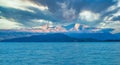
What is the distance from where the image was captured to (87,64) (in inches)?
2901

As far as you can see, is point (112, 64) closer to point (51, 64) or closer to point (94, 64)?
point (94, 64)

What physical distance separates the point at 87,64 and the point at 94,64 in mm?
1612

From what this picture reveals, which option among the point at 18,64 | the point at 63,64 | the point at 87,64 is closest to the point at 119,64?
the point at 87,64

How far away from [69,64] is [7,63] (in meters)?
14.7

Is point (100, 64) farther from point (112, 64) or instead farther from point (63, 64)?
point (63, 64)

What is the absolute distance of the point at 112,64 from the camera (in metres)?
73.8

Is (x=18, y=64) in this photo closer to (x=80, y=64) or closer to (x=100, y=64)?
(x=80, y=64)

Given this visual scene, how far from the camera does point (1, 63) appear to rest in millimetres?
75438

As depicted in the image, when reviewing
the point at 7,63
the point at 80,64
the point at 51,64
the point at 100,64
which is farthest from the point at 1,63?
the point at 100,64

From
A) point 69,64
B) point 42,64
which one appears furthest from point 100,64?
point 42,64

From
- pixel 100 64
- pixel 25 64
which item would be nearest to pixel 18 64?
pixel 25 64

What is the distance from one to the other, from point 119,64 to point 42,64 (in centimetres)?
1719

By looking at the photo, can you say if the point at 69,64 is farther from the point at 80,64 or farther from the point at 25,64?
the point at 25,64

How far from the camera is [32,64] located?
239 feet
